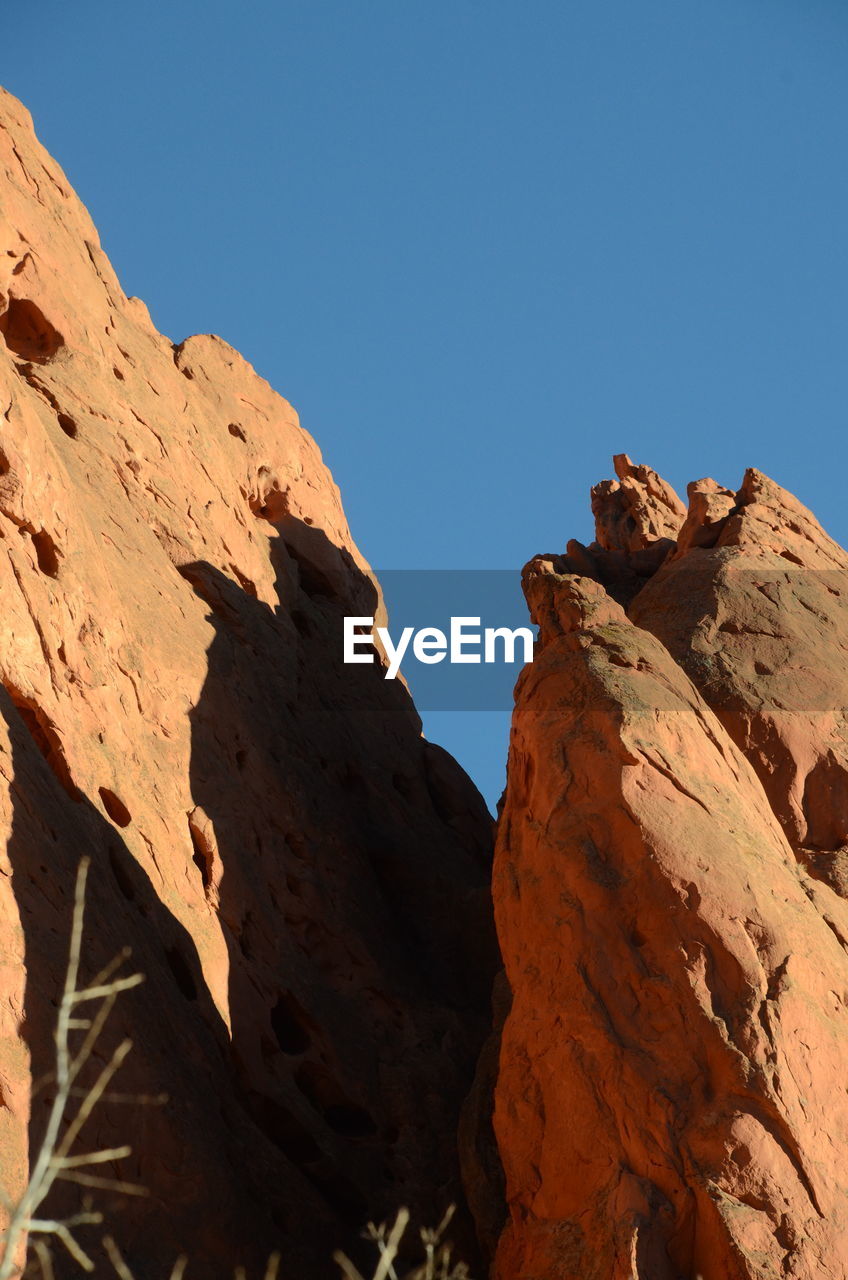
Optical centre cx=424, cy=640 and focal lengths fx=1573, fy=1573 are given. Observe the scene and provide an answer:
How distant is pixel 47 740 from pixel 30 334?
37.6 ft

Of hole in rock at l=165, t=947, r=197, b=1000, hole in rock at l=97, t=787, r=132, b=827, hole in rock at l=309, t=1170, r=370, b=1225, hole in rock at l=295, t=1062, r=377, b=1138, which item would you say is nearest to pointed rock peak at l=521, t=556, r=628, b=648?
hole in rock at l=97, t=787, r=132, b=827

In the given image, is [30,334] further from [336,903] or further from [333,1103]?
[333,1103]

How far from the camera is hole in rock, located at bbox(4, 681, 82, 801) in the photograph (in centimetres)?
2208

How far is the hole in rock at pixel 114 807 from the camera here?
2309 cm

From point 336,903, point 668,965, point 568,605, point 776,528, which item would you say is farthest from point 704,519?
point 668,965

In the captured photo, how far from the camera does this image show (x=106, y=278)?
112 ft

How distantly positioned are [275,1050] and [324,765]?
797 centimetres

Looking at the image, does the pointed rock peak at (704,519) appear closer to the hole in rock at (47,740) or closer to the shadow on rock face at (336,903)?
the shadow on rock face at (336,903)

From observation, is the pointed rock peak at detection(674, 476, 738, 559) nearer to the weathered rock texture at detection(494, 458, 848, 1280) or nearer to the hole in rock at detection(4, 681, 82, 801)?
the weathered rock texture at detection(494, 458, 848, 1280)

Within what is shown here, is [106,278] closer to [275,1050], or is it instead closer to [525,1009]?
[275,1050]

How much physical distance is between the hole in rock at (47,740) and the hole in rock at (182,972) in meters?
2.62

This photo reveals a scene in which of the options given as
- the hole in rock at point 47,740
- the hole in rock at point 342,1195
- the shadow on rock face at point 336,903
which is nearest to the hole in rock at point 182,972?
the shadow on rock face at point 336,903

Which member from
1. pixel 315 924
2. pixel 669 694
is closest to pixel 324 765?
pixel 315 924

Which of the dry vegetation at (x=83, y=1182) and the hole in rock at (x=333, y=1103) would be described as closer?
the dry vegetation at (x=83, y=1182)
